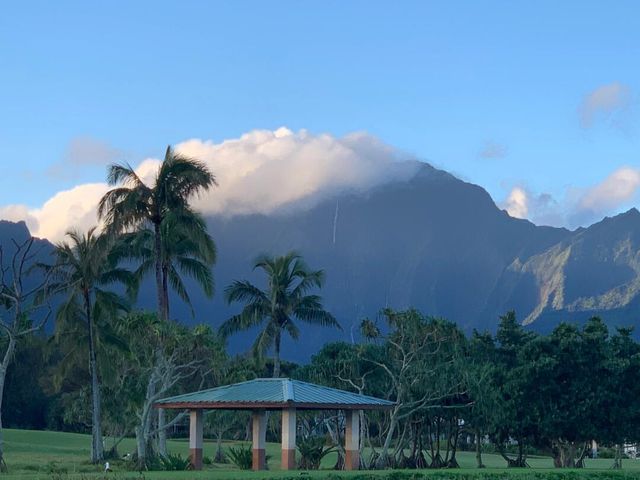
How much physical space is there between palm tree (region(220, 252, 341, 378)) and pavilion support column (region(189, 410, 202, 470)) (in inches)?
665

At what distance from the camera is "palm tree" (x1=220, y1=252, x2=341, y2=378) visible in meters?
64.1

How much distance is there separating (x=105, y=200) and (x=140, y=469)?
15.4 metres

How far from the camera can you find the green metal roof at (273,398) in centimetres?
4381

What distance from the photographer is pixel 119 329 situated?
54656 mm

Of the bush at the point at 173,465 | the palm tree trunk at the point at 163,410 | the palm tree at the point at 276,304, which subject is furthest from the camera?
the palm tree at the point at 276,304

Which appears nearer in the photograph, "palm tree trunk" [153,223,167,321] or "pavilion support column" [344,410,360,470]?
"pavilion support column" [344,410,360,470]

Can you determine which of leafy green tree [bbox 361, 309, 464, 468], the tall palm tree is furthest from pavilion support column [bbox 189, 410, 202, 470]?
leafy green tree [bbox 361, 309, 464, 468]

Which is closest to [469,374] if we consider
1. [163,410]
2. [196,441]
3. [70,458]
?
[163,410]

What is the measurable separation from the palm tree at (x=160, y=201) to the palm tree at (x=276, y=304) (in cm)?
1013

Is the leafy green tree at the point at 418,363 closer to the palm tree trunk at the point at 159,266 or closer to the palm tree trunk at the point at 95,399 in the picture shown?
the palm tree trunk at the point at 159,266

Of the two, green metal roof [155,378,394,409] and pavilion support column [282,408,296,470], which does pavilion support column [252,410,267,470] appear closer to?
green metal roof [155,378,394,409]

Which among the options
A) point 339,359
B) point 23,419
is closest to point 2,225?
point 23,419

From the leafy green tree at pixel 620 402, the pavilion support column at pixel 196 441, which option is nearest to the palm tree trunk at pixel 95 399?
the pavilion support column at pixel 196 441

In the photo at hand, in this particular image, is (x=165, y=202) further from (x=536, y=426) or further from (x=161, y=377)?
(x=536, y=426)
